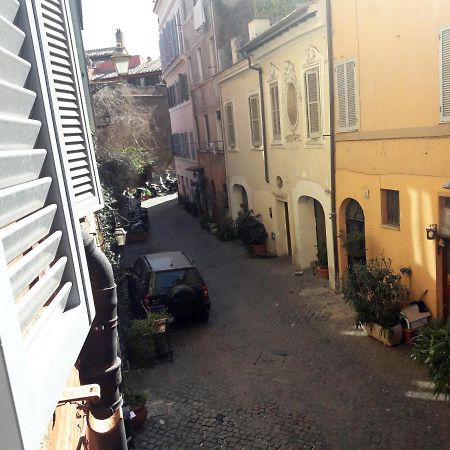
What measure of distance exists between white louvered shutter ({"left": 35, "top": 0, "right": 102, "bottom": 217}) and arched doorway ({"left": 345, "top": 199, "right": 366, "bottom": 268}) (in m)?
9.21

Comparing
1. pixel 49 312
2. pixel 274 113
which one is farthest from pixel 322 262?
pixel 49 312

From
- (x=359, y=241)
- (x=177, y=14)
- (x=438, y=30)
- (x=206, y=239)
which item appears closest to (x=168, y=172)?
(x=177, y=14)

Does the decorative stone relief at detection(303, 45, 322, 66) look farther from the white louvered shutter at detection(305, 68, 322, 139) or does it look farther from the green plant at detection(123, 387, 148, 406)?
the green plant at detection(123, 387, 148, 406)

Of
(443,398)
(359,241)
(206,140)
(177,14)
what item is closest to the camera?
(443,398)

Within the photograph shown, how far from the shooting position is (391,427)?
6895mm

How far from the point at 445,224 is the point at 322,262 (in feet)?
18.5

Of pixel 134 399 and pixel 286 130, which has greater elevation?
pixel 286 130

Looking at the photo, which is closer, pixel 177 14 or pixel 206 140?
pixel 206 140

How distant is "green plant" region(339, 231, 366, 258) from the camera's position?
11.3 metres

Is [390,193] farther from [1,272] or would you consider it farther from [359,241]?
[1,272]

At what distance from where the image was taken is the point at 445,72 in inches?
315

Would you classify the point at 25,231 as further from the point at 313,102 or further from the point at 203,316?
the point at 313,102

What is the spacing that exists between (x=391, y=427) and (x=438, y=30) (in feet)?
20.4

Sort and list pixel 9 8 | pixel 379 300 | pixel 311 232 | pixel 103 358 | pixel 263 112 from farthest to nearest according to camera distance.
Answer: pixel 263 112, pixel 311 232, pixel 379 300, pixel 103 358, pixel 9 8
